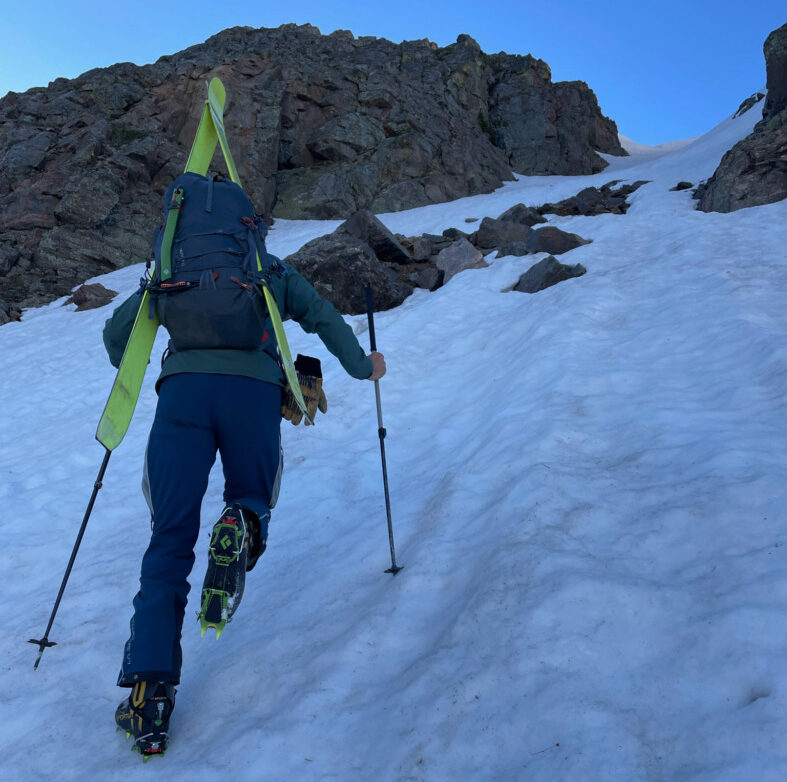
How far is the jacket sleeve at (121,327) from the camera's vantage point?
10.7 ft

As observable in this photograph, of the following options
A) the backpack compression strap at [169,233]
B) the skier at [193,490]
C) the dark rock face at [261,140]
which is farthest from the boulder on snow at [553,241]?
the dark rock face at [261,140]

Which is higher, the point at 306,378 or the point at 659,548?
the point at 306,378

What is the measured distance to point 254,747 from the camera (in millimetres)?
2469

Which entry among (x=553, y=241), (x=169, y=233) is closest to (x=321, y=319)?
(x=169, y=233)

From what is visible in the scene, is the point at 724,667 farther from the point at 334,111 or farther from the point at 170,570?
the point at 334,111

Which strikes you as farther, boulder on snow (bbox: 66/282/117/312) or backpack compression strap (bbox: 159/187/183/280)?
boulder on snow (bbox: 66/282/117/312)

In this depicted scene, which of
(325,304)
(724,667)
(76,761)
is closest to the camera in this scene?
(724,667)

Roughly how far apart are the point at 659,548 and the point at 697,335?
3871mm

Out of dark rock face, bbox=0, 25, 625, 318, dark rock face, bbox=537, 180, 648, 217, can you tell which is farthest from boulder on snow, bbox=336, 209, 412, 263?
dark rock face, bbox=0, 25, 625, 318

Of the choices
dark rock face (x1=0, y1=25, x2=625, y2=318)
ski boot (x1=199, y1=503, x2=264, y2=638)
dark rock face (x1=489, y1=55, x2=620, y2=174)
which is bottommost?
ski boot (x1=199, y1=503, x2=264, y2=638)

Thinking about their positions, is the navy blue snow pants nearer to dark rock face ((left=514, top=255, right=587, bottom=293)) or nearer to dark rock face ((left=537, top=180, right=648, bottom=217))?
dark rock face ((left=514, top=255, right=587, bottom=293))

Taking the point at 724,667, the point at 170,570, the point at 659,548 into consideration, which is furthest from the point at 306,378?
the point at 724,667

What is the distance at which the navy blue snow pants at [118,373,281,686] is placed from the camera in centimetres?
260

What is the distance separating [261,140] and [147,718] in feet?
106
